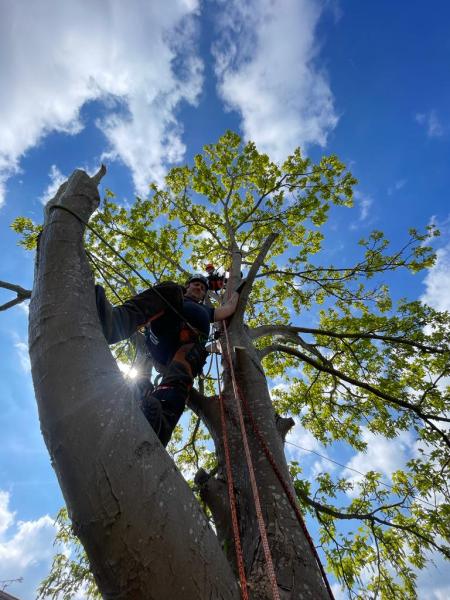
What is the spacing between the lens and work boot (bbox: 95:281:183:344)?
6.16 feet

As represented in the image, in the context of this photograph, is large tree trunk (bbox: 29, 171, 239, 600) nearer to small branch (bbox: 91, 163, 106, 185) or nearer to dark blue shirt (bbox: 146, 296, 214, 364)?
small branch (bbox: 91, 163, 106, 185)

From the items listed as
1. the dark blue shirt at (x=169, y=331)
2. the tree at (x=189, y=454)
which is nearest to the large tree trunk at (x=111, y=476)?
the tree at (x=189, y=454)

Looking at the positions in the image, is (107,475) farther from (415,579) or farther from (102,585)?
(415,579)

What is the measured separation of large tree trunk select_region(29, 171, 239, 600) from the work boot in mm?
476

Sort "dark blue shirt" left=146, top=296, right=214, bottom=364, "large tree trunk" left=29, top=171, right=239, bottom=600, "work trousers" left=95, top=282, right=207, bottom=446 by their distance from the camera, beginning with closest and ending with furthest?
"large tree trunk" left=29, top=171, right=239, bottom=600, "work trousers" left=95, top=282, right=207, bottom=446, "dark blue shirt" left=146, top=296, right=214, bottom=364

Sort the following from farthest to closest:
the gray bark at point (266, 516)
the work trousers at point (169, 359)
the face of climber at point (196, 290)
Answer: the face of climber at point (196, 290), the work trousers at point (169, 359), the gray bark at point (266, 516)

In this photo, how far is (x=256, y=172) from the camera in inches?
340

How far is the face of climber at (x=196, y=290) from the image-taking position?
418 centimetres

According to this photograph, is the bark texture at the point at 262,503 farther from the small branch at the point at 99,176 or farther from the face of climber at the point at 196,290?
the small branch at the point at 99,176

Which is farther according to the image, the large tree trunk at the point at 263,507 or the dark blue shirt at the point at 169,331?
the dark blue shirt at the point at 169,331

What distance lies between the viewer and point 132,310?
2.37 metres

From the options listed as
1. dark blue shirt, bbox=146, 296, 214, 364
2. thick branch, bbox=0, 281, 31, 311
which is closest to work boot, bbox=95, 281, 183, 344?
dark blue shirt, bbox=146, 296, 214, 364

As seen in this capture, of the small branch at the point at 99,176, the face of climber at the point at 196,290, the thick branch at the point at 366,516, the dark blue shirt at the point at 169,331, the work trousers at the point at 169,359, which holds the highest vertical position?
the face of climber at the point at 196,290

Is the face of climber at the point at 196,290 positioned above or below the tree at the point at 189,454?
above
